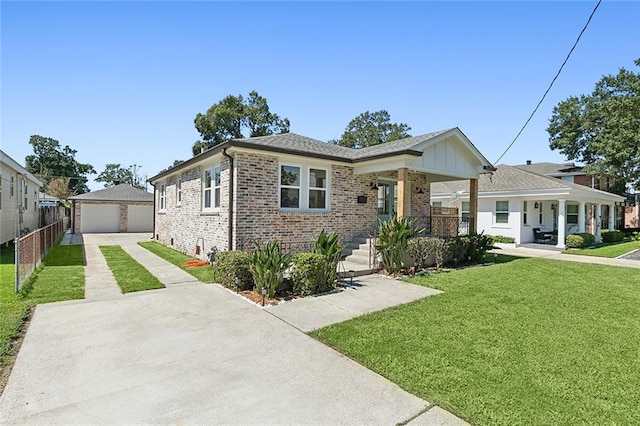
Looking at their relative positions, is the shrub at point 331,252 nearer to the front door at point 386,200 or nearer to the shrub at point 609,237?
the front door at point 386,200

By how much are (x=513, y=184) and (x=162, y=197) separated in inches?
806

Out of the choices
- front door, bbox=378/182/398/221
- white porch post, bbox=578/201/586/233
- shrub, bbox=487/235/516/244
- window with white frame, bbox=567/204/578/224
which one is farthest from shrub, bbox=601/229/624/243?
front door, bbox=378/182/398/221

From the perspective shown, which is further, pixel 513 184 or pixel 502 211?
pixel 502 211

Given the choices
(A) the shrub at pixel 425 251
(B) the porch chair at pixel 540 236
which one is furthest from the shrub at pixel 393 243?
(B) the porch chair at pixel 540 236

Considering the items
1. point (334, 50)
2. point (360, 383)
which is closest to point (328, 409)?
point (360, 383)

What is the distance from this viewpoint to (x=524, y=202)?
1986 cm

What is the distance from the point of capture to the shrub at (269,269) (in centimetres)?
662

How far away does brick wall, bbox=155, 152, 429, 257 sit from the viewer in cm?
938

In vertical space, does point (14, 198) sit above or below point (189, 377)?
above

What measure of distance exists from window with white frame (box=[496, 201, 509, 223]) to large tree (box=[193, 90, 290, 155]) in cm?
2718

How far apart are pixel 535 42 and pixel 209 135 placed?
113ft

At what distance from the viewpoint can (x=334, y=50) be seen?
443 inches

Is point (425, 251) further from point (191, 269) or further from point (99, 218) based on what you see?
point (99, 218)

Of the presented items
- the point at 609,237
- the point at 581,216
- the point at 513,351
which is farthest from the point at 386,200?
the point at 609,237
